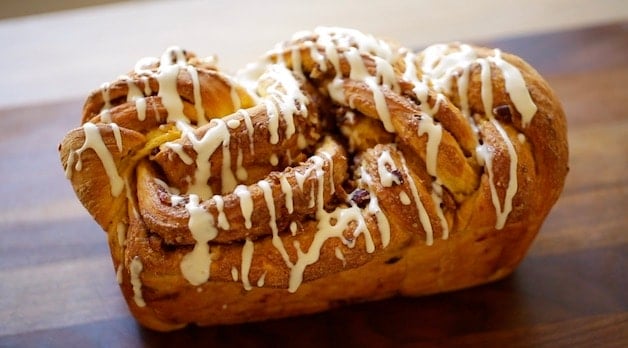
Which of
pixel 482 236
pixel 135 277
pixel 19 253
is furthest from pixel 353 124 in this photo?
pixel 19 253

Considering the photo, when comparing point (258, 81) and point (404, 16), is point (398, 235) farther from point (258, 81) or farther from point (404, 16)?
point (404, 16)

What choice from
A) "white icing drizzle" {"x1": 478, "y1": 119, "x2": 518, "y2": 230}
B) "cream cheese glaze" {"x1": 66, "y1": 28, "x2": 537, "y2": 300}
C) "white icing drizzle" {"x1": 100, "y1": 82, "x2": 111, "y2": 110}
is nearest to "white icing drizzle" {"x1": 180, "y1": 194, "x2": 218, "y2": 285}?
"cream cheese glaze" {"x1": 66, "y1": 28, "x2": 537, "y2": 300}

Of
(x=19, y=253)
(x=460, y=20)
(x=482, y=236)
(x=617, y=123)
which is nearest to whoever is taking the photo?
(x=482, y=236)

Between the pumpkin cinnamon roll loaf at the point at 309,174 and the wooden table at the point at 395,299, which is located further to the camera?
the wooden table at the point at 395,299

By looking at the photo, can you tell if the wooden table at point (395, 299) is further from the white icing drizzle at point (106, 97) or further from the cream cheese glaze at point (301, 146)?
the white icing drizzle at point (106, 97)

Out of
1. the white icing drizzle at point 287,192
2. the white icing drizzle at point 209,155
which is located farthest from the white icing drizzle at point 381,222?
the white icing drizzle at point 209,155

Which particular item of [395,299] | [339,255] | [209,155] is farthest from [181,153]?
[395,299]
